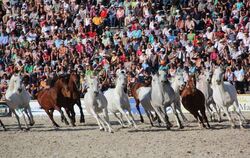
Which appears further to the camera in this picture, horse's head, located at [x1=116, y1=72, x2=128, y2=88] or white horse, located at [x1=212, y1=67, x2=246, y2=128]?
horse's head, located at [x1=116, y1=72, x2=128, y2=88]

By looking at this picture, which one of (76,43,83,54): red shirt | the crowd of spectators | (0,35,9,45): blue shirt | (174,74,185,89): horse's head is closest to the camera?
(174,74,185,89): horse's head

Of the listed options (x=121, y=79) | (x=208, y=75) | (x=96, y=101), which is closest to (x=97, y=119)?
(x=96, y=101)

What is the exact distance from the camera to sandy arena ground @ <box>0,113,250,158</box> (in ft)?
65.2

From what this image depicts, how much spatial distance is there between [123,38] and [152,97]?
10.1m

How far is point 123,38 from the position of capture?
35.3m

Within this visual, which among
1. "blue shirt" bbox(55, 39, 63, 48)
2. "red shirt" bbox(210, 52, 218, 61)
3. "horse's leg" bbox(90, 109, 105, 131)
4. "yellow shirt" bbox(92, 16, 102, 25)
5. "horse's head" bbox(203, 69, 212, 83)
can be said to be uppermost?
"yellow shirt" bbox(92, 16, 102, 25)

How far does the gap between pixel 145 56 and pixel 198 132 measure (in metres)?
9.73

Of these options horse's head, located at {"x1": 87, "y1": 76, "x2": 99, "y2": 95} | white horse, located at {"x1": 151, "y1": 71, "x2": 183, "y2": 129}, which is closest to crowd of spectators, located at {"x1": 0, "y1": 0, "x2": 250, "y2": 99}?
white horse, located at {"x1": 151, "y1": 71, "x2": 183, "y2": 129}

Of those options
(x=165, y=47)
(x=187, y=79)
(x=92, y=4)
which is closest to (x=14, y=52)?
(x=92, y=4)

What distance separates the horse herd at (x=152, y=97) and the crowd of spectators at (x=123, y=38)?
3.58m

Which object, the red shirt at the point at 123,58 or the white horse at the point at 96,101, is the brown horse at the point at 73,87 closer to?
the white horse at the point at 96,101

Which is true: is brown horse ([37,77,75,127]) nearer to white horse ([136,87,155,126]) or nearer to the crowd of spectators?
white horse ([136,87,155,126])

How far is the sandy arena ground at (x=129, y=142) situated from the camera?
19859 mm

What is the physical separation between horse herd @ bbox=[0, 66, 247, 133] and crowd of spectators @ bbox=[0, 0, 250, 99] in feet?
11.7
